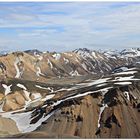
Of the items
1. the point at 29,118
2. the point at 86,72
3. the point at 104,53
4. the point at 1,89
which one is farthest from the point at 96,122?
the point at 104,53

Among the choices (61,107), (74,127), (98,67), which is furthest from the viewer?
(98,67)

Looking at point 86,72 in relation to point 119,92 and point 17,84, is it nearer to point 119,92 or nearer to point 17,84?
point 17,84

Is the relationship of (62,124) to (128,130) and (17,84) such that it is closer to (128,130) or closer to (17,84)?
(128,130)

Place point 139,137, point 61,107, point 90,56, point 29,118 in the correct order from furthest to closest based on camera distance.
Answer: point 90,56 → point 29,118 → point 61,107 → point 139,137

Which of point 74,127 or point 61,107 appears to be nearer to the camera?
point 74,127

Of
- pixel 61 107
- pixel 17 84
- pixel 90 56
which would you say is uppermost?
pixel 90 56

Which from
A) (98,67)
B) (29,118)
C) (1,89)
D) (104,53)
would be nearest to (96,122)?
(29,118)

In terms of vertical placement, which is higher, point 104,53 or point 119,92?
point 104,53

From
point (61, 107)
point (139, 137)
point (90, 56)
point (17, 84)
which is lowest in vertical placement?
point (139, 137)

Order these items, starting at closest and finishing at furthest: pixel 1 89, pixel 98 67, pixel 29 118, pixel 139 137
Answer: pixel 139 137
pixel 29 118
pixel 1 89
pixel 98 67
